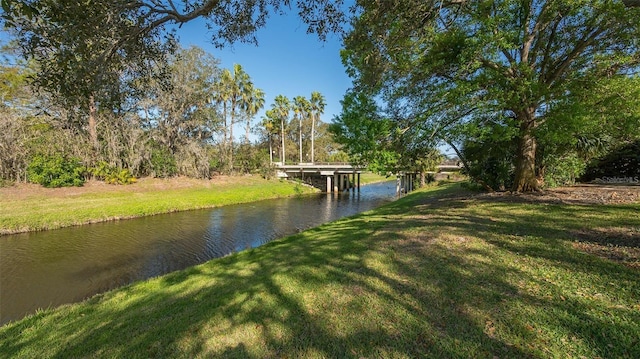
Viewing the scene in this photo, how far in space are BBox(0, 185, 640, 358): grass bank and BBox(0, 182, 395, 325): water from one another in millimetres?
2906

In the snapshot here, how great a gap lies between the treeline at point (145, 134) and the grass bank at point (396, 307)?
36.2ft

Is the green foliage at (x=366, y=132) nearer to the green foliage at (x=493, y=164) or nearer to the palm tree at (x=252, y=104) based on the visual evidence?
the green foliage at (x=493, y=164)

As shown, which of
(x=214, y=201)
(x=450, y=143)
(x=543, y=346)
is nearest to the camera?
(x=543, y=346)

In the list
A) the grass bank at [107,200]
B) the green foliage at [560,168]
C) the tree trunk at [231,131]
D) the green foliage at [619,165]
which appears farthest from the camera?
the tree trunk at [231,131]

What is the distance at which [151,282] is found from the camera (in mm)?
7324

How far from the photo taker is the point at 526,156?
11.0 metres

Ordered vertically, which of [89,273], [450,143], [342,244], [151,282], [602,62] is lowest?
[89,273]

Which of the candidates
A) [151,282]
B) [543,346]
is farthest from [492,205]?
[151,282]

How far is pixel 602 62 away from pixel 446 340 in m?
11.1

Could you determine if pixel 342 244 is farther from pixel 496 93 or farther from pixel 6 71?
pixel 6 71

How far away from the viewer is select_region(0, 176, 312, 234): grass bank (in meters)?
15.4

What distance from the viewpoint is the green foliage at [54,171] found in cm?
2039

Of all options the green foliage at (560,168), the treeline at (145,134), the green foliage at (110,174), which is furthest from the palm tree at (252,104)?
the green foliage at (560,168)

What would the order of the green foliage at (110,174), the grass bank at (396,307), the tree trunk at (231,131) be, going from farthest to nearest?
the tree trunk at (231,131) → the green foliage at (110,174) → the grass bank at (396,307)
